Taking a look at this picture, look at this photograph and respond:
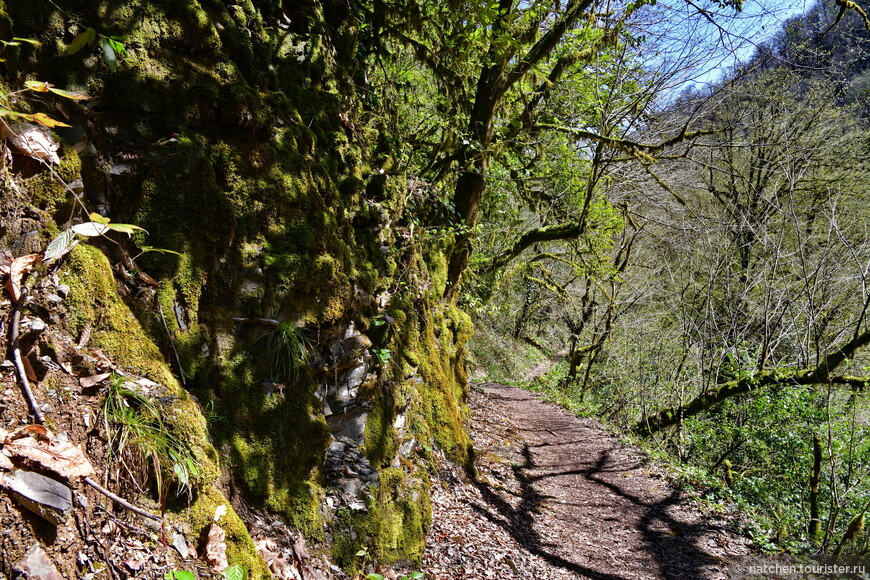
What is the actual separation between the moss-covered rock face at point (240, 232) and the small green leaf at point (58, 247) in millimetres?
116

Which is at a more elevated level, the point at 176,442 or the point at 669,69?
the point at 669,69

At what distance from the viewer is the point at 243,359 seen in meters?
2.89

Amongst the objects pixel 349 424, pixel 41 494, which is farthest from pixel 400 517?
pixel 41 494

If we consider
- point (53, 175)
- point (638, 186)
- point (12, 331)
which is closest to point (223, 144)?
point (53, 175)

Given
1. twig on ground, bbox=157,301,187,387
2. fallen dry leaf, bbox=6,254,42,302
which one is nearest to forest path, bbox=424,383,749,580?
twig on ground, bbox=157,301,187,387

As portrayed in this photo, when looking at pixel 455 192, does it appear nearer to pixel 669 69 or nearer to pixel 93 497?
pixel 669 69

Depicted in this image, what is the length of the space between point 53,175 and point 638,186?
10596 millimetres

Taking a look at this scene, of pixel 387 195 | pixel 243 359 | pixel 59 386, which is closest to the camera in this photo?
pixel 59 386

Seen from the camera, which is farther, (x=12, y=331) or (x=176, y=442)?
(x=176, y=442)

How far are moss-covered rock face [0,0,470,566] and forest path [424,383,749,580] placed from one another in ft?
2.49

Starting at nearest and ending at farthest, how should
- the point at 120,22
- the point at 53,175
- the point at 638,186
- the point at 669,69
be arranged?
the point at 53,175 < the point at 120,22 < the point at 669,69 < the point at 638,186

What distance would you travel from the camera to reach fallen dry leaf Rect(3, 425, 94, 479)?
1553 millimetres

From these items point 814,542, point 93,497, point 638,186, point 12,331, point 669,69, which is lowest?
point 814,542

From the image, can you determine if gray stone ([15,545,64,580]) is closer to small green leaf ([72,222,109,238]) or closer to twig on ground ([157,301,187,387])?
twig on ground ([157,301,187,387])
